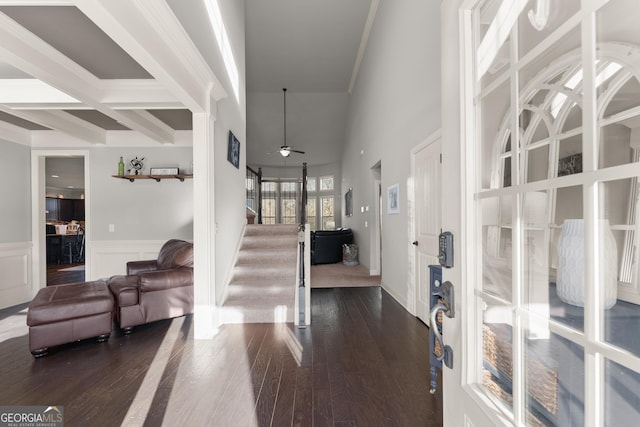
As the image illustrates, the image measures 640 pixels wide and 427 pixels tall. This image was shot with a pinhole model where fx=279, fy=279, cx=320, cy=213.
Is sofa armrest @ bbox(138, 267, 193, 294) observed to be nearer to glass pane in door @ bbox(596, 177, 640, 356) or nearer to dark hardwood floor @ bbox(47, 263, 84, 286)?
glass pane in door @ bbox(596, 177, 640, 356)

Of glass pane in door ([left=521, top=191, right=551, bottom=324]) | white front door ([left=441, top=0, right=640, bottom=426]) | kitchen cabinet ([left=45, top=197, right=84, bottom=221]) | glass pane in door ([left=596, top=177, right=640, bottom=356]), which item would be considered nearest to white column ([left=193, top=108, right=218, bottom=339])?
white front door ([left=441, top=0, right=640, bottom=426])

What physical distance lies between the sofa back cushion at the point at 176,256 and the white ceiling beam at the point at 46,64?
1.82m

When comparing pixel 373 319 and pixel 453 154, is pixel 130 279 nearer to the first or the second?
pixel 373 319

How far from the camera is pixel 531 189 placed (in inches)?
24.4

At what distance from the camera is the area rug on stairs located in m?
5.08

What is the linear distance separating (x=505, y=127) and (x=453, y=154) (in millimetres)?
154

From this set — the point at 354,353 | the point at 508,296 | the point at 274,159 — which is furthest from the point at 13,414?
the point at 274,159

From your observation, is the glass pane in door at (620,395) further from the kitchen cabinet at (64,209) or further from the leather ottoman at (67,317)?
the kitchen cabinet at (64,209)

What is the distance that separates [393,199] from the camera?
4.17m

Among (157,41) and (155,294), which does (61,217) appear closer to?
(155,294)

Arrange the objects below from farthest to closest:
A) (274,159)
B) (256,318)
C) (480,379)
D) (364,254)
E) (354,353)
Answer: (274,159) < (364,254) < (256,318) < (354,353) < (480,379)

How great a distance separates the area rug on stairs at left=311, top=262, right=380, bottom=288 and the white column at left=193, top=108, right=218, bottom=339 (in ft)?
7.72

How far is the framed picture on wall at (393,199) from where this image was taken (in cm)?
395

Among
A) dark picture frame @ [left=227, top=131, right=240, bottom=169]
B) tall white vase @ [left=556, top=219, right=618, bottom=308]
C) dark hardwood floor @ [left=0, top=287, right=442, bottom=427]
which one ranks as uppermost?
dark picture frame @ [left=227, top=131, right=240, bottom=169]
